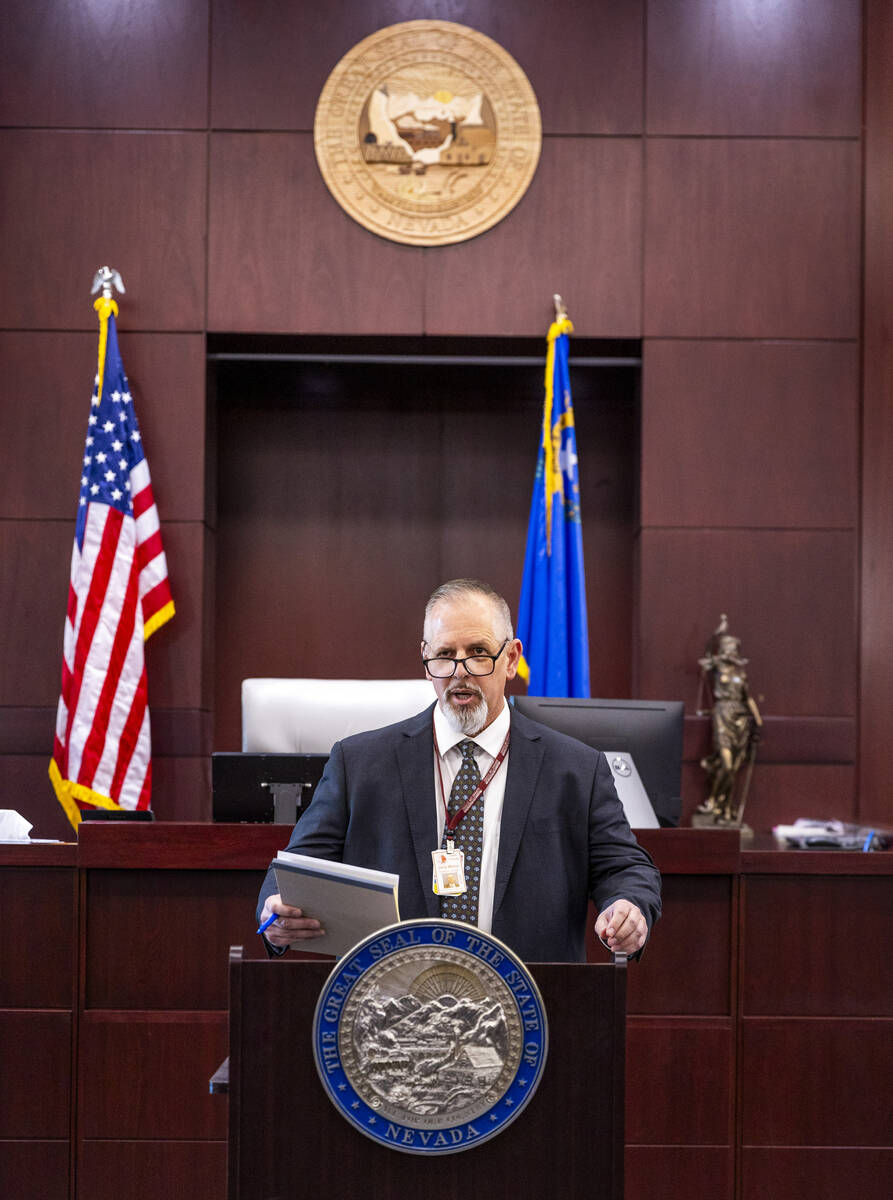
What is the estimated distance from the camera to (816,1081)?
3.36 meters

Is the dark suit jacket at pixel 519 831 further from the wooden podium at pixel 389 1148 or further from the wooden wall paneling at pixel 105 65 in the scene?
the wooden wall paneling at pixel 105 65

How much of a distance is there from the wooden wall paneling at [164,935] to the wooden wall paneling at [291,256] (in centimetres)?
294

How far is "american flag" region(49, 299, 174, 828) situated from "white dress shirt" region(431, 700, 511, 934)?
10.7ft

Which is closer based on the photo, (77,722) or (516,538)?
(77,722)

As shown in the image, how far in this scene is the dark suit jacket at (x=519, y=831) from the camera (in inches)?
87.7

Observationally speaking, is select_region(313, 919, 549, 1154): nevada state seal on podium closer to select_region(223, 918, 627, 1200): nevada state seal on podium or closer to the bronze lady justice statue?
select_region(223, 918, 627, 1200): nevada state seal on podium

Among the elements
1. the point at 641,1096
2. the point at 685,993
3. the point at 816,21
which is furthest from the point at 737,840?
the point at 816,21

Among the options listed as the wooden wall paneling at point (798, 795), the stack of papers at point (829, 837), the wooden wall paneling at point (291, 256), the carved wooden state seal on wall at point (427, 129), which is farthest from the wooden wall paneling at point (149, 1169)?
the carved wooden state seal on wall at point (427, 129)

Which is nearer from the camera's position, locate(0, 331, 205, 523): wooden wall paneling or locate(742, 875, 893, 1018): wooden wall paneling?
locate(742, 875, 893, 1018): wooden wall paneling

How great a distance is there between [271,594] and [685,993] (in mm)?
A: 3307

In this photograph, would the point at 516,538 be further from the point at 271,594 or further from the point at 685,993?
the point at 685,993

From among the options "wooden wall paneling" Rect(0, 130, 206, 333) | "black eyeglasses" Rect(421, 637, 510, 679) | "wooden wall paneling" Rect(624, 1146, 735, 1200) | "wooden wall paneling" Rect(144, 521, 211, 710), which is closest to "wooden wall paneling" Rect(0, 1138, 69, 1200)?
"wooden wall paneling" Rect(624, 1146, 735, 1200)

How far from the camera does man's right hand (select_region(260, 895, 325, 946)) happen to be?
1980 mm

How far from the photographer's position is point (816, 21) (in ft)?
18.6
